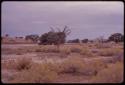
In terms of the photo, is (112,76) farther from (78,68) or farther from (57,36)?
(57,36)

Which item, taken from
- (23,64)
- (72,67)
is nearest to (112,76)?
(72,67)

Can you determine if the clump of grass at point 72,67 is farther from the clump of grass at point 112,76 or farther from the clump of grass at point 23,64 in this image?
the clump of grass at point 112,76

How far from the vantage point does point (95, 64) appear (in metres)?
13.9

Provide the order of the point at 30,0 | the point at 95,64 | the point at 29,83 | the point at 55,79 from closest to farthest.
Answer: the point at 30,0, the point at 29,83, the point at 55,79, the point at 95,64

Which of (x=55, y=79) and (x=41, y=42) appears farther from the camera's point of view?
(x=41, y=42)

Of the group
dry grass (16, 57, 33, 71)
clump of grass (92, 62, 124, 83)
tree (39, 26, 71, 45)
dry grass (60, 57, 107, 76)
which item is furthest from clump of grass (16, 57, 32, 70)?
tree (39, 26, 71, 45)

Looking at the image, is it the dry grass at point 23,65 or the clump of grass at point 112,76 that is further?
the dry grass at point 23,65

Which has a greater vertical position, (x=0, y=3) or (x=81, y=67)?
(x=0, y=3)

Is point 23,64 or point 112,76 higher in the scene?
point 112,76

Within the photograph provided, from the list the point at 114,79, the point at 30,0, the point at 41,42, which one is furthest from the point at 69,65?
the point at 41,42

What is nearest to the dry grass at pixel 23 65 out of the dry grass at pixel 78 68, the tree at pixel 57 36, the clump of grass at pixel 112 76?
the dry grass at pixel 78 68

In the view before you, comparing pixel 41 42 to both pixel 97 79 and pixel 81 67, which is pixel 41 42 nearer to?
pixel 81 67

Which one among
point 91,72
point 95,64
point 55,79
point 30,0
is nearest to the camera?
point 30,0

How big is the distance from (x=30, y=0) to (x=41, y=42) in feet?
106
